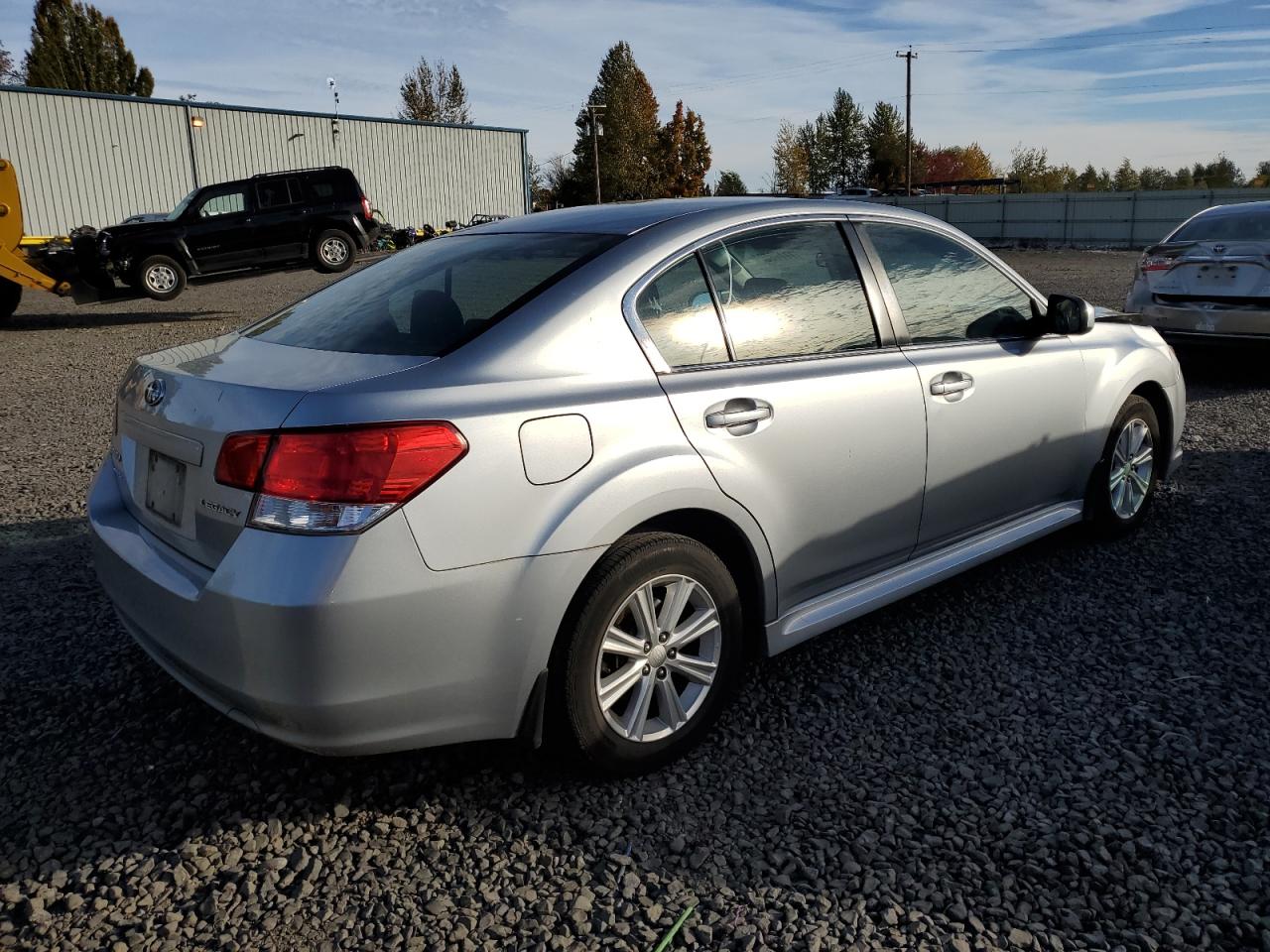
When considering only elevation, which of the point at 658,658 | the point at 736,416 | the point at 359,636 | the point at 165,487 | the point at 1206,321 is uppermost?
the point at 736,416

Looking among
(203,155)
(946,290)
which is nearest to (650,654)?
(946,290)

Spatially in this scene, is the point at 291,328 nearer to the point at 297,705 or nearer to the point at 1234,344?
the point at 297,705

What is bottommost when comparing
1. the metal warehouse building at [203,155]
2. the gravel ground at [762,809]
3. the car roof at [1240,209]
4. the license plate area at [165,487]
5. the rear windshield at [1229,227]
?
the gravel ground at [762,809]

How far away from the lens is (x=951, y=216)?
43.4 m

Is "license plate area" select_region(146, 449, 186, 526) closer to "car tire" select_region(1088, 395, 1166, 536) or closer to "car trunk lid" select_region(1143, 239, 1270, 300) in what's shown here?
"car tire" select_region(1088, 395, 1166, 536)

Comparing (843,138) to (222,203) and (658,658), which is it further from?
(658,658)

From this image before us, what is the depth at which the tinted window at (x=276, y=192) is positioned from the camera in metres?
16.9

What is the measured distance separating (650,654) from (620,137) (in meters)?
79.2

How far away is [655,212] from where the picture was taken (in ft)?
10.8

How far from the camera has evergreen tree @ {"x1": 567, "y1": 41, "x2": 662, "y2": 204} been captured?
76.1 m

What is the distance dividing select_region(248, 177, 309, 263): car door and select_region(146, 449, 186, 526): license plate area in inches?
608

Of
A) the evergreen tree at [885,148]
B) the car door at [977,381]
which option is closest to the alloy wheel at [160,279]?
the car door at [977,381]

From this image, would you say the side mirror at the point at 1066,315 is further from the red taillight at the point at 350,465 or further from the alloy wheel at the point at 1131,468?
the red taillight at the point at 350,465

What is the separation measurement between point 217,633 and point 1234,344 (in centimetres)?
861
